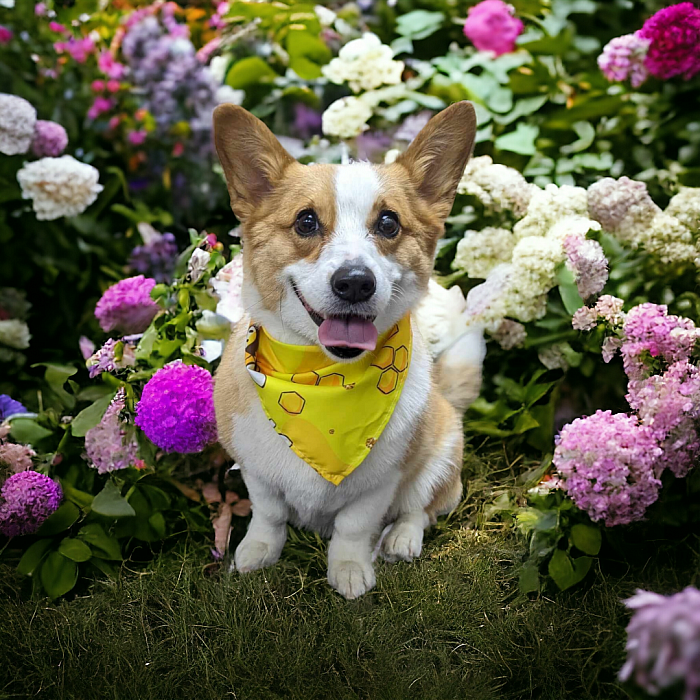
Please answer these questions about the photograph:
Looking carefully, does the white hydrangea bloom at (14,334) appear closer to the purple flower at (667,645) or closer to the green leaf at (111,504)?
the green leaf at (111,504)

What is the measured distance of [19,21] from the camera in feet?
10.1

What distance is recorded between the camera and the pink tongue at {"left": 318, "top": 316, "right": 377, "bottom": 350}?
71.9 inches

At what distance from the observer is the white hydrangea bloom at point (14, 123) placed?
2.71 metres

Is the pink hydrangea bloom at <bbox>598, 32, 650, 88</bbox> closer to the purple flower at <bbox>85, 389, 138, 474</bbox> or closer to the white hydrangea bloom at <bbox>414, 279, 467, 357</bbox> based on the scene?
the white hydrangea bloom at <bbox>414, 279, 467, 357</bbox>

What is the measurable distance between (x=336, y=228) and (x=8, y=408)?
1384mm

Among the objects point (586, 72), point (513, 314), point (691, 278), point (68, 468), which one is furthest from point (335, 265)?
point (586, 72)

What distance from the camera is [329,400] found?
1975 millimetres

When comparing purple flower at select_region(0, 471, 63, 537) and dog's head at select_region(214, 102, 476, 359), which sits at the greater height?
dog's head at select_region(214, 102, 476, 359)

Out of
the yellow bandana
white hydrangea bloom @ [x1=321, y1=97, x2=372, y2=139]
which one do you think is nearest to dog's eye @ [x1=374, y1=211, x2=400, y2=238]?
the yellow bandana

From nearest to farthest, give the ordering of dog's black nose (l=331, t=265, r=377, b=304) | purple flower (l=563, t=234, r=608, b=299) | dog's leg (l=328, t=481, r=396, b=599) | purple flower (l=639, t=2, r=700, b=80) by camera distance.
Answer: dog's black nose (l=331, t=265, r=377, b=304)
dog's leg (l=328, t=481, r=396, b=599)
purple flower (l=563, t=234, r=608, b=299)
purple flower (l=639, t=2, r=700, b=80)

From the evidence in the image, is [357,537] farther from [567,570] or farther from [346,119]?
[346,119]

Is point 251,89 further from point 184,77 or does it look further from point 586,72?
point 586,72

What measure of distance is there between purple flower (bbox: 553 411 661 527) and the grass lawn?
0.23 m

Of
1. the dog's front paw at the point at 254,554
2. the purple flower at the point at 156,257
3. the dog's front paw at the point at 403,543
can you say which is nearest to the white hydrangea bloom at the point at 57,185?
the purple flower at the point at 156,257
